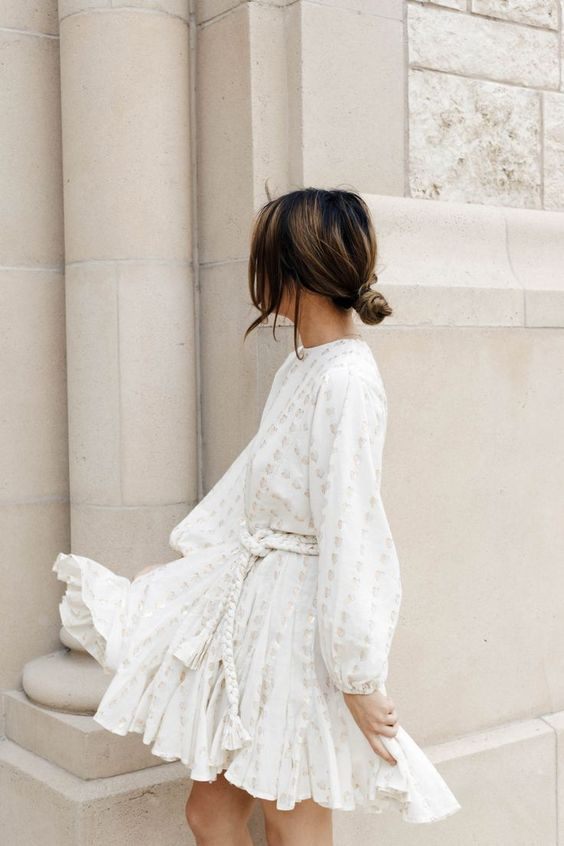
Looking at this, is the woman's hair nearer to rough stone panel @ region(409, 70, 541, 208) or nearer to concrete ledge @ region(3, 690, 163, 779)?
rough stone panel @ region(409, 70, 541, 208)

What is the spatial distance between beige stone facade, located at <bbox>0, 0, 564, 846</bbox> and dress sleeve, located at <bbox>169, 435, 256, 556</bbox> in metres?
0.46

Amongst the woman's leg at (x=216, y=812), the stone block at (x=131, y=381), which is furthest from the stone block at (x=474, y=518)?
A: the woman's leg at (x=216, y=812)

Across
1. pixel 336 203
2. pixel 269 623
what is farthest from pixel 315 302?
pixel 269 623

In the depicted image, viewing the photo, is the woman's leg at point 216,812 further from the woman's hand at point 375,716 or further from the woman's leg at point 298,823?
the woman's hand at point 375,716

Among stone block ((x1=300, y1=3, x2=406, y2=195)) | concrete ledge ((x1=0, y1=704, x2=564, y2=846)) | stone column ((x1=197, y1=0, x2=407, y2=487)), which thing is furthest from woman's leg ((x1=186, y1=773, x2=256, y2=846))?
stone block ((x1=300, y1=3, x2=406, y2=195))

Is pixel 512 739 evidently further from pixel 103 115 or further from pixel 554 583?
pixel 103 115

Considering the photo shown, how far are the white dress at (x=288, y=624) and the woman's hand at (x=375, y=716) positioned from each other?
0.08ft

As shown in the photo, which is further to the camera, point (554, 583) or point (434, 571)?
point (554, 583)

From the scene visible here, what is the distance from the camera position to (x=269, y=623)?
2344mm

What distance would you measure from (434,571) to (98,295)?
1263 mm

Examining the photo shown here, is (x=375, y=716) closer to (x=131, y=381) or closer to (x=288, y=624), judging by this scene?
(x=288, y=624)

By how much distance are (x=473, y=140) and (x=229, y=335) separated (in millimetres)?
1036

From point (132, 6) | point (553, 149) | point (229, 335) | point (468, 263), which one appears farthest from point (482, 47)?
point (229, 335)

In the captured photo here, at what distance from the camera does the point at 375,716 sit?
7.12 feet
